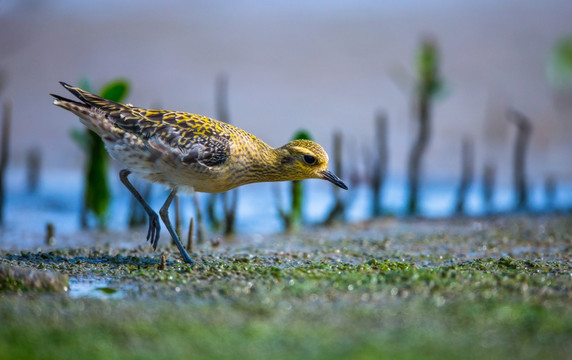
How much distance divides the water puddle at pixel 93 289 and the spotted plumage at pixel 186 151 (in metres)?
1.22

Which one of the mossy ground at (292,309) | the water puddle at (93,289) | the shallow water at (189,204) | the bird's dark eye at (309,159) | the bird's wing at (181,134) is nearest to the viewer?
the mossy ground at (292,309)

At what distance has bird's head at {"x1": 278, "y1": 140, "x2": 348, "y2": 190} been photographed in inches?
290

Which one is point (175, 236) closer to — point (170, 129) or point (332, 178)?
point (170, 129)

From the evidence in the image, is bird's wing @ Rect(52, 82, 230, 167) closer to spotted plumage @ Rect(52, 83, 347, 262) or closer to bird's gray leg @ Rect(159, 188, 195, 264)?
spotted plumage @ Rect(52, 83, 347, 262)

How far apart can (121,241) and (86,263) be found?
2.85 m

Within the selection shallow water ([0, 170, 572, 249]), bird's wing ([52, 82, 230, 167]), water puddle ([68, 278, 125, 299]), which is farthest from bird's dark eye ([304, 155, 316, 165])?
shallow water ([0, 170, 572, 249])

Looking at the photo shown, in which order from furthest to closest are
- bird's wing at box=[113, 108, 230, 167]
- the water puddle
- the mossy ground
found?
bird's wing at box=[113, 108, 230, 167], the water puddle, the mossy ground

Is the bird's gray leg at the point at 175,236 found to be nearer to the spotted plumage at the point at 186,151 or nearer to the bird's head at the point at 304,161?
the spotted plumage at the point at 186,151

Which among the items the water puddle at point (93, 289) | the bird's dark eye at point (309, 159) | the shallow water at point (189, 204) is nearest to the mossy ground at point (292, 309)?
the water puddle at point (93, 289)

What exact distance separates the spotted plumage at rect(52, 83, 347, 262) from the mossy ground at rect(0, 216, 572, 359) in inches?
38.1

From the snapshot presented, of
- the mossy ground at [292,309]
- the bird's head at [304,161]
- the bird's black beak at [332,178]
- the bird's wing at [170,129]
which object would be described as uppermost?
the bird's wing at [170,129]

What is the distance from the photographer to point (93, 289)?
18.1ft

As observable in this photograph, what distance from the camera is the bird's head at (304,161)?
7.38 m

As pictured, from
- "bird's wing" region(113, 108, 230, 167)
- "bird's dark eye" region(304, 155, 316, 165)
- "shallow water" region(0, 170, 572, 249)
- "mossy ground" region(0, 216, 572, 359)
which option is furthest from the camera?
"shallow water" region(0, 170, 572, 249)
